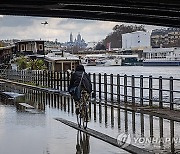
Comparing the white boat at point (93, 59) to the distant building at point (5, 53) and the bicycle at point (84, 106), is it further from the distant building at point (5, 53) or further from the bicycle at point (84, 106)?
the bicycle at point (84, 106)

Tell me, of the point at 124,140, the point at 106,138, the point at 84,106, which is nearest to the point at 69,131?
the point at 84,106

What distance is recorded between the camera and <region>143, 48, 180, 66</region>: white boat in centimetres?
10856

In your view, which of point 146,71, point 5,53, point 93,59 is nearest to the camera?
point 146,71

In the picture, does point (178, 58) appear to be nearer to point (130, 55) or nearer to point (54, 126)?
point (130, 55)

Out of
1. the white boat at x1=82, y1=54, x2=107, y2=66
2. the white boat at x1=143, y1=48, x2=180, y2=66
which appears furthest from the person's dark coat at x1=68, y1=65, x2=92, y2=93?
the white boat at x1=82, y1=54, x2=107, y2=66

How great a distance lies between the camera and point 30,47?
89938mm

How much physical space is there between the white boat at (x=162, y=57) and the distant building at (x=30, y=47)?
32.9 meters

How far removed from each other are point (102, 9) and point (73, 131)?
78.7 ft

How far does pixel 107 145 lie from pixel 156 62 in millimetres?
105048

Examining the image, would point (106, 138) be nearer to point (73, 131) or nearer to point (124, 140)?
point (124, 140)

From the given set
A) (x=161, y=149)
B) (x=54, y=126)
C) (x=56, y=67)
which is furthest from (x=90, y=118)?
(x=56, y=67)

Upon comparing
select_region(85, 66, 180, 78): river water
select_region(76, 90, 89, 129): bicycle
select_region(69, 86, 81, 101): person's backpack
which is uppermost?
select_region(69, 86, 81, 101): person's backpack

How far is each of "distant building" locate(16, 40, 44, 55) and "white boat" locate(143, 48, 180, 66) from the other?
32.9 meters

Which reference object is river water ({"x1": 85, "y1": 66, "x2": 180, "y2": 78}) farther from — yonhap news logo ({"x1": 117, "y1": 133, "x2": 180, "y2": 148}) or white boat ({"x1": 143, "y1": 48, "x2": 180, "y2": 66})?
yonhap news logo ({"x1": 117, "y1": 133, "x2": 180, "y2": 148})
